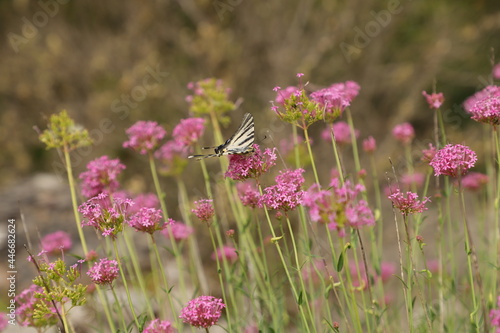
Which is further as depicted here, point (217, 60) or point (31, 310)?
point (217, 60)

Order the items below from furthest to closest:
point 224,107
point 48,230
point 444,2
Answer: point 444,2
point 48,230
point 224,107

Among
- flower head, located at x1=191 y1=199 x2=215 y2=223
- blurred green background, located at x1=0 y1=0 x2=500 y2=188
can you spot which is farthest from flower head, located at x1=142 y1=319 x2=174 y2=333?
blurred green background, located at x1=0 y1=0 x2=500 y2=188

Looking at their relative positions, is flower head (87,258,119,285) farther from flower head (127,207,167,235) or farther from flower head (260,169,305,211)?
flower head (260,169,305,211)

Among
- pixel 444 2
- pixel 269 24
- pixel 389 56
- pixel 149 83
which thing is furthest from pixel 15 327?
pixel 444 2

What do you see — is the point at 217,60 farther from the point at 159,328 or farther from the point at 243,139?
the point at 159,328

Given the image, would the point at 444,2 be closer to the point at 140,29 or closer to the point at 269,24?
the point at 269,24

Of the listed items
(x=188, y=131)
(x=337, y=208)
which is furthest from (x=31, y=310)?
(x=337, y=208)
